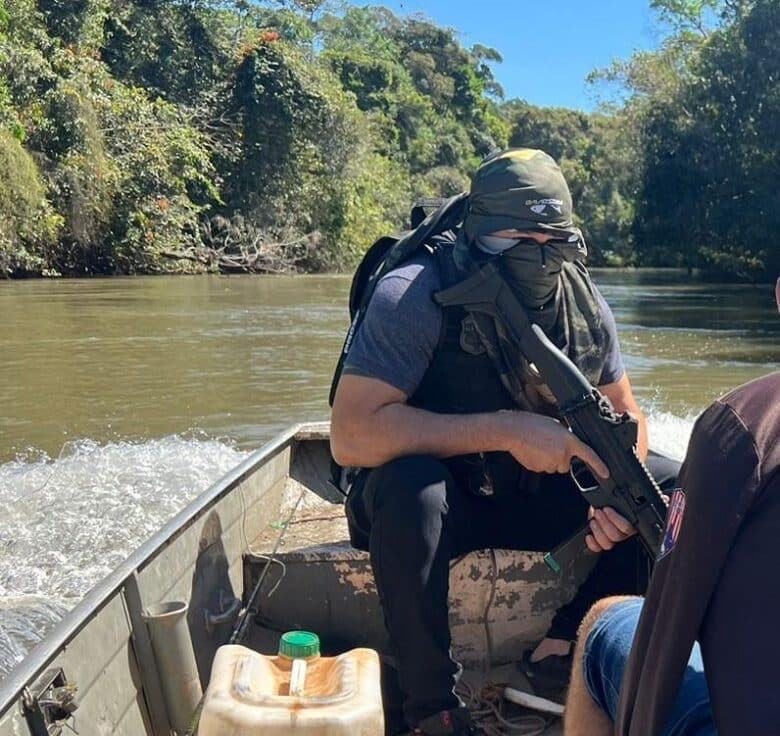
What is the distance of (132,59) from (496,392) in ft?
97.2

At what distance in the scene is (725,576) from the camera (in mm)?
1059

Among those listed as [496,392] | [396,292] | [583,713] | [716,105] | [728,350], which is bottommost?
[728,350]

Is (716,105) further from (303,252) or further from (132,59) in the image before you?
(132,59)

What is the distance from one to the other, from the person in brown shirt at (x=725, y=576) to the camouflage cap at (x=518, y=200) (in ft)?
4.79

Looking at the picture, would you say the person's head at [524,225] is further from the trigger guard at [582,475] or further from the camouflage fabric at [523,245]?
the trigger guard at [582,475]

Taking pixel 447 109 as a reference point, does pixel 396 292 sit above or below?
below

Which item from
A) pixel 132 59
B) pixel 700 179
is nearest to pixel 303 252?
pixel 132 59

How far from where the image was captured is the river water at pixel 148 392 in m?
A: 5.79

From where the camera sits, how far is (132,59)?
97.6ft

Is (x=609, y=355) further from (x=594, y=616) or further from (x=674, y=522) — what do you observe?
(x=674, y=522)

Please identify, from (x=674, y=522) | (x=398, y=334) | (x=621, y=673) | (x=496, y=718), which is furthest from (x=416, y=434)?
(x=674, y=522)

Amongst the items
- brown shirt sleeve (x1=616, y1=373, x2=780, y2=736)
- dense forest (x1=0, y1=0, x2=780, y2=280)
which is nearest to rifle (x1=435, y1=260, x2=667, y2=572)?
brown shirt sleeve (x1=616, y1=373, x2=780, y2=736)

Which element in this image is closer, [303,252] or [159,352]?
[159,352]

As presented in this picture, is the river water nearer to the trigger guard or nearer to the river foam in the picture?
the river foam
